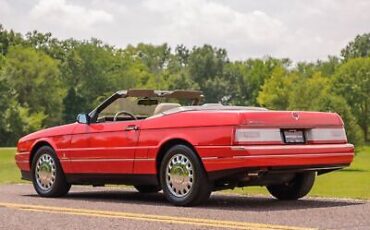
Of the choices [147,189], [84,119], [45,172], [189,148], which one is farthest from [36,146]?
[189,148]

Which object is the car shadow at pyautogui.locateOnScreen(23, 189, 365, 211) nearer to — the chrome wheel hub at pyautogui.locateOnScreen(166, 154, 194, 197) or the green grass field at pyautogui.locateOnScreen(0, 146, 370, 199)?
the chrome wheel hub at pyautogui.locateOnScreen(166, 154, 194, 197)

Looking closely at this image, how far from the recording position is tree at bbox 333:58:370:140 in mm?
97188

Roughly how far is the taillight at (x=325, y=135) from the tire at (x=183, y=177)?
132 cm

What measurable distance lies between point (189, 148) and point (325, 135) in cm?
162

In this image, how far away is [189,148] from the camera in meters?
8.95

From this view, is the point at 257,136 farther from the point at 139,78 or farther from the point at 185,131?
the point at 139,78

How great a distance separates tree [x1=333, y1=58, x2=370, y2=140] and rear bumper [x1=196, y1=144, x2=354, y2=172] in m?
89.0

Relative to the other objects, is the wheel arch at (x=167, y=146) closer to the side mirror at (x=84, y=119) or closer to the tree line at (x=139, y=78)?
the side mirror at (x=84, y=119)

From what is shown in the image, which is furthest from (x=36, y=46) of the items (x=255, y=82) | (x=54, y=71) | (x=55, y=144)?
(x=55, y=144)

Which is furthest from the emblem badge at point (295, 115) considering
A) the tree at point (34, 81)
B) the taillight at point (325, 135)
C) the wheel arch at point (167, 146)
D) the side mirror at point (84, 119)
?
the tree at point (34, 81)

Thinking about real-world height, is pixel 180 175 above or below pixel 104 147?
below

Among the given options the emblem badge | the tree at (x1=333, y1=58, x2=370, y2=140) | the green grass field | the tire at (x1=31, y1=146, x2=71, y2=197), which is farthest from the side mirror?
the tree at (x1=333, y1=58, x2=370, y2=140)

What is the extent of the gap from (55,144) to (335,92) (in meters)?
89.6

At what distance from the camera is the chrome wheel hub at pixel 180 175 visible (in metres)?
8.94
